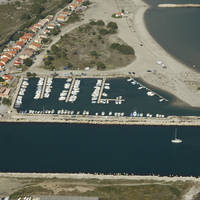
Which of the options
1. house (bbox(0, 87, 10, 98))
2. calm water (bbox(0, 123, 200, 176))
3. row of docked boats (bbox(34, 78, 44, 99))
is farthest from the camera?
house (bbox(0, 87, 10, 98))

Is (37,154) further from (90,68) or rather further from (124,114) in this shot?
(90,68)

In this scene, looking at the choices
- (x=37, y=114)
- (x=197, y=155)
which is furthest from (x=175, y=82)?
(x=37, y=114)

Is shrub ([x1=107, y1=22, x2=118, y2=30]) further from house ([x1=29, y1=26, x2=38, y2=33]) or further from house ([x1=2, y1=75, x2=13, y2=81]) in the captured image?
house ([x1=2, y1=75, x2=13, y2=81])

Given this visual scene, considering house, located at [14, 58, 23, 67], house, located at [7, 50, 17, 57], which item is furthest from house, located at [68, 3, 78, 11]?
house, located at [14, 58, 23, 67]

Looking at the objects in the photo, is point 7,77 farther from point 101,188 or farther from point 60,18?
point 101,188

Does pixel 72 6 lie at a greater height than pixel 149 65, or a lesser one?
lesser

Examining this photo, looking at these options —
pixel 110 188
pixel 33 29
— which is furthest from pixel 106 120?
pixel 33 29
